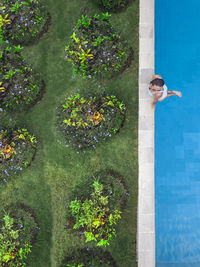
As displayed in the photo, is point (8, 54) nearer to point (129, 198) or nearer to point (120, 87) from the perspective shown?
point (120, 87)

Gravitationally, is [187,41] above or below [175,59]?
above

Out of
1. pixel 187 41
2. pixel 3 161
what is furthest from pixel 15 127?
pixel 187 41

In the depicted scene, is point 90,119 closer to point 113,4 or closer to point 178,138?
point 178,138

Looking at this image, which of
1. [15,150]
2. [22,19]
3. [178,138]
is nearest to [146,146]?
[178,138]

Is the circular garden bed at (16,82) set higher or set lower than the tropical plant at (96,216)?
higher

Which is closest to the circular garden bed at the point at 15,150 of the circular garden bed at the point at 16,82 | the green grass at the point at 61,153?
the green grass at the point at 61,153

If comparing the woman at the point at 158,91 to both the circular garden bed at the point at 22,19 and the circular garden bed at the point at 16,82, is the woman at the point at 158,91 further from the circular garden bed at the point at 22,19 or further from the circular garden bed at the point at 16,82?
the circular garden bed at the point at 22,19
